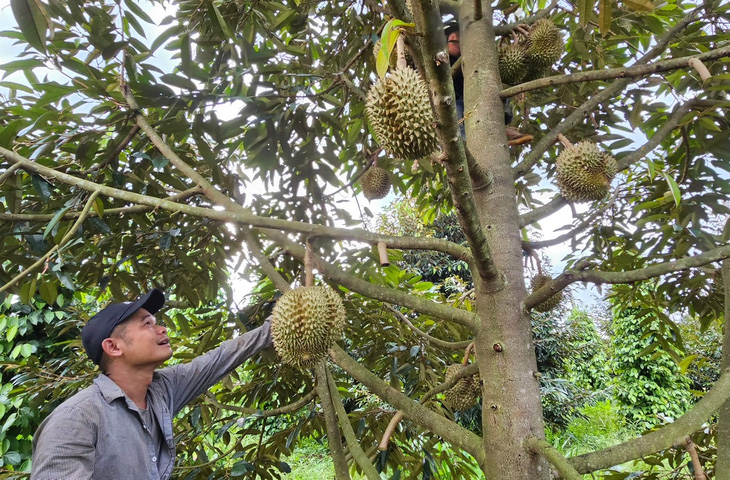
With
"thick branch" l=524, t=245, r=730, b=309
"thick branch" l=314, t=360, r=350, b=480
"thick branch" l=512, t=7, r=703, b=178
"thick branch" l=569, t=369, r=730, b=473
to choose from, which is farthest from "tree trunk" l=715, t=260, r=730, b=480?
"thick branch" l=314, t=360, r=350, b=480

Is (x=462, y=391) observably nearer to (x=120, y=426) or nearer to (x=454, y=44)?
(x=120, y=426)

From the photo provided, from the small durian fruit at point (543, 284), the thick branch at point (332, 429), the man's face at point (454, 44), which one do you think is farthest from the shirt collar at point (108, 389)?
the man's face at point (454, 44)

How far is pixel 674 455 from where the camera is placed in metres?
2.23

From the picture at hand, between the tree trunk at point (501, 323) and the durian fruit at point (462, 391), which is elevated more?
the tree trunk at point (501, 323)

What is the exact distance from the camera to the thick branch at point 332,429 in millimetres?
1463

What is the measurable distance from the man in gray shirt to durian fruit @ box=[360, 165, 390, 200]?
1.05 metres

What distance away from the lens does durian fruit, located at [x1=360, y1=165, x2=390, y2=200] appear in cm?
259

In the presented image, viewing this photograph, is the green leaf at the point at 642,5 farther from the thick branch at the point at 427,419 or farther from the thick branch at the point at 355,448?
the thick branch at the point at 355,448

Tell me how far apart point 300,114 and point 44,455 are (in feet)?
4.47

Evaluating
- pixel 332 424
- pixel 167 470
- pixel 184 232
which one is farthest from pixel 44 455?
pixel 184 232

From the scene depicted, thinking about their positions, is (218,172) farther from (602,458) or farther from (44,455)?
(602,458)

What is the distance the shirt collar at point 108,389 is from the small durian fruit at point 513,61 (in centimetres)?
181

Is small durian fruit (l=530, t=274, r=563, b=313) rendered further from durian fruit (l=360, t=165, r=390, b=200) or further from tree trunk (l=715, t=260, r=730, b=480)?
durian fruit (l=360, t=165, r=390, b=200)

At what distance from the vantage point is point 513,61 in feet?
6.38
